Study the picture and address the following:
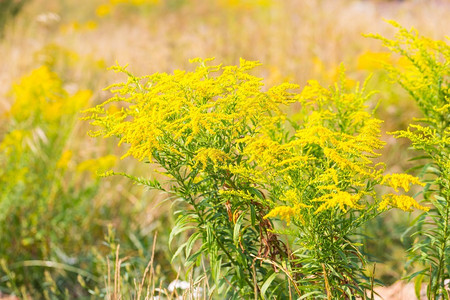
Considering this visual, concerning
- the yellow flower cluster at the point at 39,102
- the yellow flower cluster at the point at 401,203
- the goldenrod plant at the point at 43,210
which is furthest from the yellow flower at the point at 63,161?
the yellow flower cluster at the point at 401,203

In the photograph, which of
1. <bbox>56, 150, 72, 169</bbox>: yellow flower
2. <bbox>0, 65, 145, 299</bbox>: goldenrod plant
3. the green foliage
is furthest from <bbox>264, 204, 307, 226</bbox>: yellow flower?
the green foliage

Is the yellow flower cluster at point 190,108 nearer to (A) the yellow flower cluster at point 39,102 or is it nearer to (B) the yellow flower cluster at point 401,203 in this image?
(B) the yellow flower cluster at point 401,203

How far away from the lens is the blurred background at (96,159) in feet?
12.1

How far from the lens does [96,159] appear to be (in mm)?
4637

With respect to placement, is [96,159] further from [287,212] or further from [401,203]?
[401,203]

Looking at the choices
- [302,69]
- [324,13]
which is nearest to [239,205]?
[302,69]

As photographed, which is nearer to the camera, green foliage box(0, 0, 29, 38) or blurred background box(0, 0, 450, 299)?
blurred background box(0, 0, 450, 299)

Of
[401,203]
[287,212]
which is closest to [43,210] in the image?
[287,212]

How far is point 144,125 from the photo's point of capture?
5.09ft

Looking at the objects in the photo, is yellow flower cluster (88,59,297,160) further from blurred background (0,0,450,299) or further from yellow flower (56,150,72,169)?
yellow flower (56,150,72,169)

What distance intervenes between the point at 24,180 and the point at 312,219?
2728 mm

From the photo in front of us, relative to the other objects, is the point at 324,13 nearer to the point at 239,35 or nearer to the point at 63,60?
the point at 239,35

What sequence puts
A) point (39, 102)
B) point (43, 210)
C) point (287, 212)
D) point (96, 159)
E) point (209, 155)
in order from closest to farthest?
point (287, 212)
point (209, 155)
point (43, 210)
point (39, 102)
point (96, 159)

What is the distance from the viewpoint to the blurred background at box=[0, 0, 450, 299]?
370 cm
